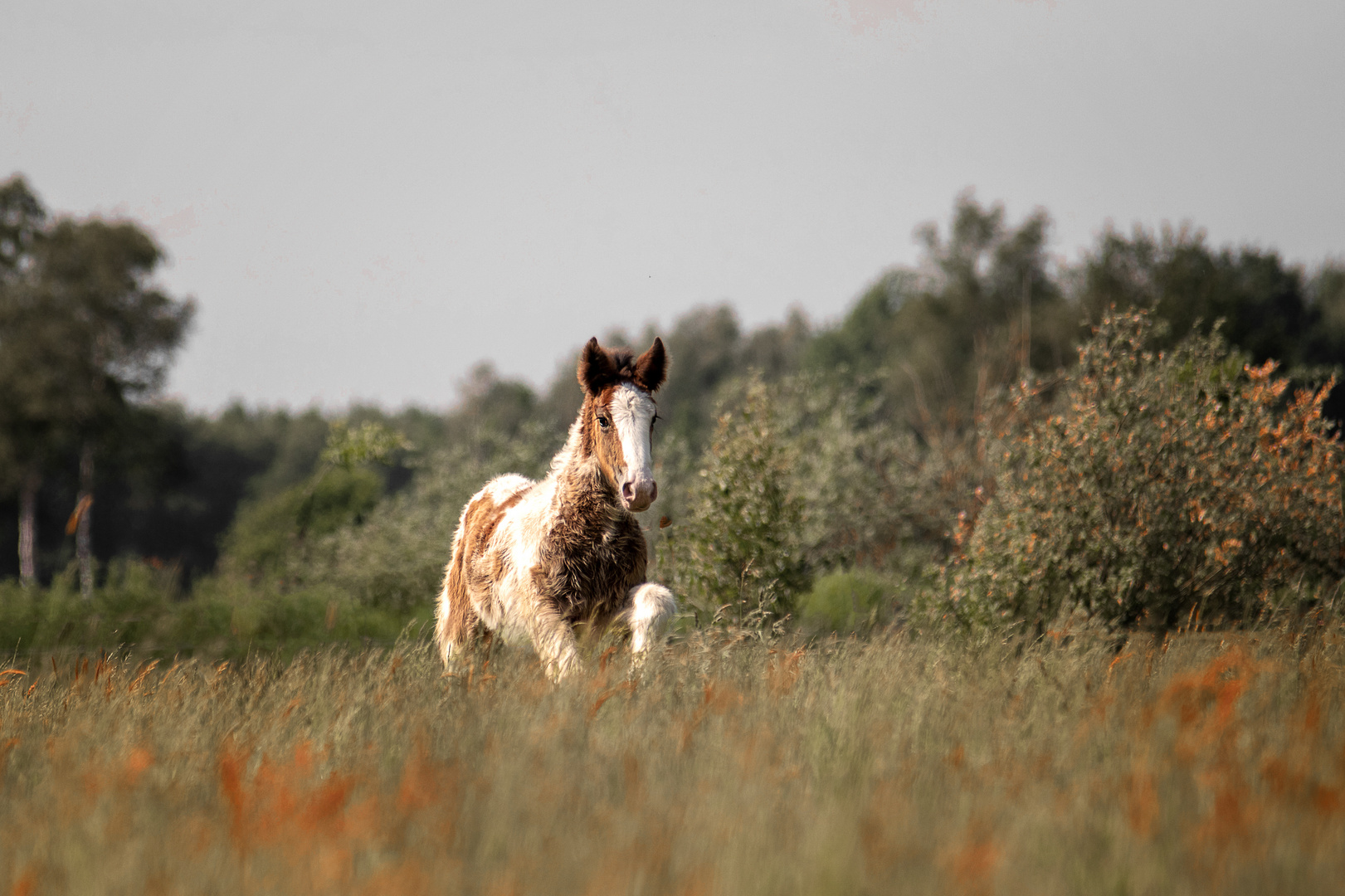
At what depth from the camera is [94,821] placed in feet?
9.58

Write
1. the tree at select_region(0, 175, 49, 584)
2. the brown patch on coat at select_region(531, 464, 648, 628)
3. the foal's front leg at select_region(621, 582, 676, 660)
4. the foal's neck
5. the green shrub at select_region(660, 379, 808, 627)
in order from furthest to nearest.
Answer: the tree at select_region(0, 175, 49, 584)
the green shrub at select_region(660, 379, 808, 627)
the foal's neck
the brown patch on coat at select_region(531, 464, 648, 628)
the foal's front leg at select_region(621, 582, 676, 660)

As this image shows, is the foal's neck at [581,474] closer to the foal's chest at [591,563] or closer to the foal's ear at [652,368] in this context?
the foal's chest at [591,563]

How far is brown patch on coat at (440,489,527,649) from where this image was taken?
24.9 ft

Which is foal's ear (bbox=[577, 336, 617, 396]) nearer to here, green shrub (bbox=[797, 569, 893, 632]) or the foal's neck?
the foal's neck

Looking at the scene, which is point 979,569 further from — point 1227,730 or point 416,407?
point 416,407

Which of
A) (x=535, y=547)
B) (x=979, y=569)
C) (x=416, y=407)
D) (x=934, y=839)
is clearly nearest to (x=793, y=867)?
(x=934, y=839)

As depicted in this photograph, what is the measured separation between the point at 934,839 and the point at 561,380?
67150 mm

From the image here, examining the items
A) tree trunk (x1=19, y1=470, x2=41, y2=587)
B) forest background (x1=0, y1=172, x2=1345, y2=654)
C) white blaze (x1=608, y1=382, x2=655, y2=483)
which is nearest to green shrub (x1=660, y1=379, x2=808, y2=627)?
forest background (x1=0, y1=172, x2=1345, y2=654)

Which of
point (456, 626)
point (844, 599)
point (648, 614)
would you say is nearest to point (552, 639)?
point (648, 614)

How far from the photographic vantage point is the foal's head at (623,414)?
5.87 meters

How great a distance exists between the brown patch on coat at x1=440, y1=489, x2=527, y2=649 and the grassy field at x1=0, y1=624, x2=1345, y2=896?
2319 mm

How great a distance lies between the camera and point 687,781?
→ 342cm

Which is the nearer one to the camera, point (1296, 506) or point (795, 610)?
point (1296, 506)

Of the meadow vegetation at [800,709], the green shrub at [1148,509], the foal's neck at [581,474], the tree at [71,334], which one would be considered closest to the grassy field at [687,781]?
the meadow vegetation at [800,709]
